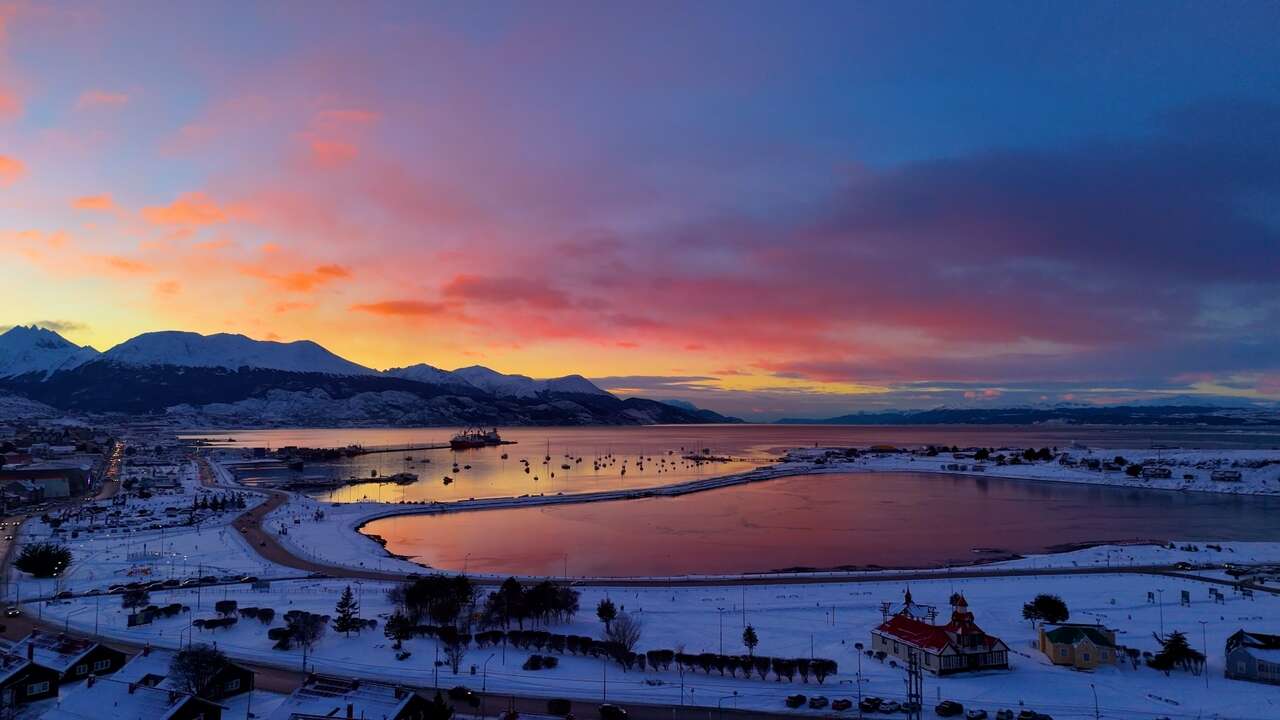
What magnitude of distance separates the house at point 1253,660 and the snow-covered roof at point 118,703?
66.0 ft

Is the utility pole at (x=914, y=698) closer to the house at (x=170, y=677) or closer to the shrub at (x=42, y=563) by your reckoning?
the house at (x=170, y=677)

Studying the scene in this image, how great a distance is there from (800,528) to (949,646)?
1036 inches

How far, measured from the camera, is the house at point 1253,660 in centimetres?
1562

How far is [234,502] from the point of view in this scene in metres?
47.4

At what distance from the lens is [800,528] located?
41.9 m

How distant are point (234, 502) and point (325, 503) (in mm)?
5878

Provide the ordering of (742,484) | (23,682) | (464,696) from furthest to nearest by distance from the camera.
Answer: (742,484) → (464,696) → (23,682)

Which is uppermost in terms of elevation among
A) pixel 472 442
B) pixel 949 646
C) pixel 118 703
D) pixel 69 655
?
pixel 949 646

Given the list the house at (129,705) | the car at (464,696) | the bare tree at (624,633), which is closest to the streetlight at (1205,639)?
the bare tree at (624,633)

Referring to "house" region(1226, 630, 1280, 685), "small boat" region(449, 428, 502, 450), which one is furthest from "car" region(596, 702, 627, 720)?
"small boat" region(449, 428, 502, 450)

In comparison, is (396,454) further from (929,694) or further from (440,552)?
→ (929,694)

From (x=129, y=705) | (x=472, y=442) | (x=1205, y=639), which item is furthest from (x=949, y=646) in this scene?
(x=472, y=442)

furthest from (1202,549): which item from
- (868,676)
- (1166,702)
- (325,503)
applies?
(325,503)

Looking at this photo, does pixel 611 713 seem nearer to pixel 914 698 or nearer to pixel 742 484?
pixel 914 698
